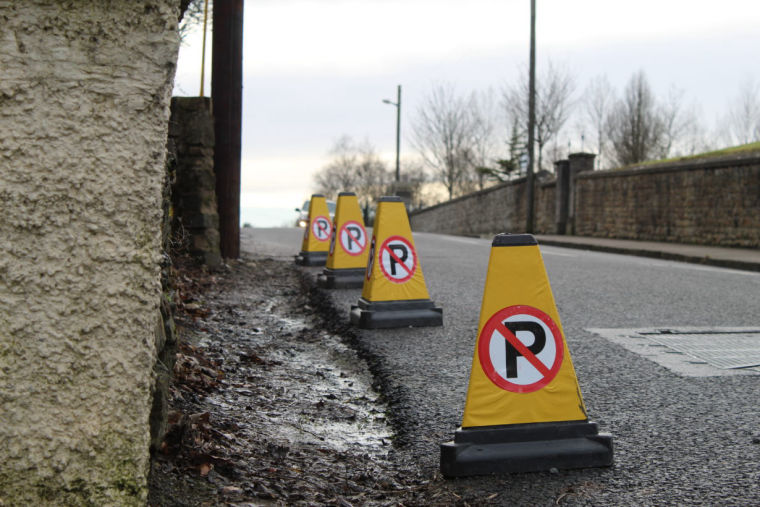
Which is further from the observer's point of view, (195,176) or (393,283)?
(195,176)

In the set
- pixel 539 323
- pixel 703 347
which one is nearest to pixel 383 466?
pixel 539 323

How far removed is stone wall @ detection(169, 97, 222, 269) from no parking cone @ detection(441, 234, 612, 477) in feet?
18.5

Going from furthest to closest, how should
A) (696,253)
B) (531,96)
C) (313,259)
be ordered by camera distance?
(531,96) → (696,253) → (313,259)

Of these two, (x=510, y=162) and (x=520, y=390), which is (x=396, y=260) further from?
(x=510, y=162)

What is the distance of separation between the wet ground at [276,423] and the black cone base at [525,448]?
13 cm

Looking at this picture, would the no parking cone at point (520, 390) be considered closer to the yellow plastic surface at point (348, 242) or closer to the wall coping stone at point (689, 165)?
the yellow plastic surface at point (348, 242)

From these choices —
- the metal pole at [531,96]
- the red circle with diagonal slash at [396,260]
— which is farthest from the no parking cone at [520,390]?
the metal pole at [531,96]

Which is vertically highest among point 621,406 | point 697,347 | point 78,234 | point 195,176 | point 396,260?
point 195,176

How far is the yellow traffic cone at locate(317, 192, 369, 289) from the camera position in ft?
24.0

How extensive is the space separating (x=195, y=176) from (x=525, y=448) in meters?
6.20

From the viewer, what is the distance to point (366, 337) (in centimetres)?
500

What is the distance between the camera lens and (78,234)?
1.77 metres

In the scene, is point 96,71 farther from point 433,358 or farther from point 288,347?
point 288,347

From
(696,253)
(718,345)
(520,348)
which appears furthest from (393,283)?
(696,253)
